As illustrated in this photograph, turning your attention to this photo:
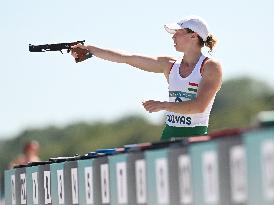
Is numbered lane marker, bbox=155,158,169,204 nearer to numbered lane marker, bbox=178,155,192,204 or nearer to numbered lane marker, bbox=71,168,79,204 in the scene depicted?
numbered lane marker, bbox=178,155,192,204

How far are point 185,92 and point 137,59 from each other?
51.5 inches

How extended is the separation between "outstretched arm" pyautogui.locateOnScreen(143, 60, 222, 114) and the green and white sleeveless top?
21cm

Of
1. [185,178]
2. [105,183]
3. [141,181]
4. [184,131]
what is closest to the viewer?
[185,178]

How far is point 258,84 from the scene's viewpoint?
441 ft

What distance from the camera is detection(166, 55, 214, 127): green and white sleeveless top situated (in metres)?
12.9

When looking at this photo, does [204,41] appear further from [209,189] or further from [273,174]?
[273,174]

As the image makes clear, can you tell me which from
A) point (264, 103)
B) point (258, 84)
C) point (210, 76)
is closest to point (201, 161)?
point (210, 76)

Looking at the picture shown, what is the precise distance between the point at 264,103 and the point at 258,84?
1155 inches

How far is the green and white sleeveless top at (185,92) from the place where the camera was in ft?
42.2

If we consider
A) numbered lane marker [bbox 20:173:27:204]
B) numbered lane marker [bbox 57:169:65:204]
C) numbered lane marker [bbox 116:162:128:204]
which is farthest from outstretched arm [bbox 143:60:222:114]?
numbered lane marker [bbox 20:173:27:204]

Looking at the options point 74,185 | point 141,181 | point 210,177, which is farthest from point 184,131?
point 210,177

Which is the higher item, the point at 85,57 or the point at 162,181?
the point at 85,57

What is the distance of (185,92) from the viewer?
42.5 ft

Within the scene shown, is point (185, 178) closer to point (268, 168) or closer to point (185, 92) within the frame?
point (268, 168)
